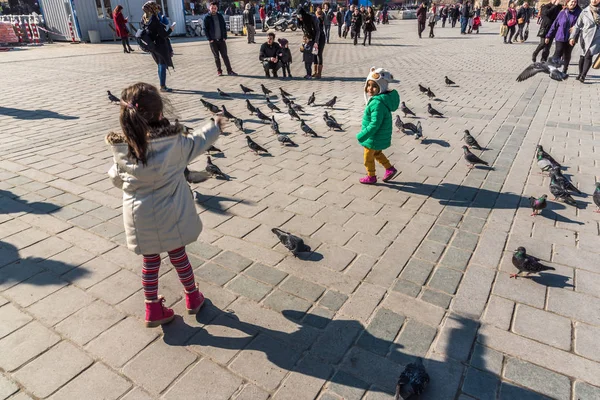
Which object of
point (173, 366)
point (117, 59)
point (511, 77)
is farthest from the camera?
point (117, 59)

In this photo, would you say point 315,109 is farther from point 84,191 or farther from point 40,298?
point 40,298

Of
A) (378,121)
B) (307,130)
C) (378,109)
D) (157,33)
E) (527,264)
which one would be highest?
(157,33)

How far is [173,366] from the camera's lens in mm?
2834

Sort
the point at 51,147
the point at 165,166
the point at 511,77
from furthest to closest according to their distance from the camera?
the point at 511,77 < the point at 51,147 < the point at 165,166

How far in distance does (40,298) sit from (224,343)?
1.84 m

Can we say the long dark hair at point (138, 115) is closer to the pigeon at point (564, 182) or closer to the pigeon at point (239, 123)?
the pigeon at point (564, 182)

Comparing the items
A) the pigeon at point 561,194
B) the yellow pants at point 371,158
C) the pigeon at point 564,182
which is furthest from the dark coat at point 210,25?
the pigeon at point 561,194

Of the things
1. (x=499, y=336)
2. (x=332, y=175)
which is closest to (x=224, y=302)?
(x=499, y=336)

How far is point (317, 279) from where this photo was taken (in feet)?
12.4

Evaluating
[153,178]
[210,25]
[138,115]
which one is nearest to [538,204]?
[153,178]

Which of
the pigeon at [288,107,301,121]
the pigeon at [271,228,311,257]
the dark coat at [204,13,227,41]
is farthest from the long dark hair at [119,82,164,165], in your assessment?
the dark coat at [204,13,227,41]

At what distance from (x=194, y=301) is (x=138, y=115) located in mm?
1634

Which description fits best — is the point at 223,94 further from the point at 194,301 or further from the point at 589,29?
the point at 589,29

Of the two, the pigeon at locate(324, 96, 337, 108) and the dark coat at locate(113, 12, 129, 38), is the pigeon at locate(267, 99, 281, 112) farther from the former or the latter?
the dark coat at locate(113, 12, 129, 38)
